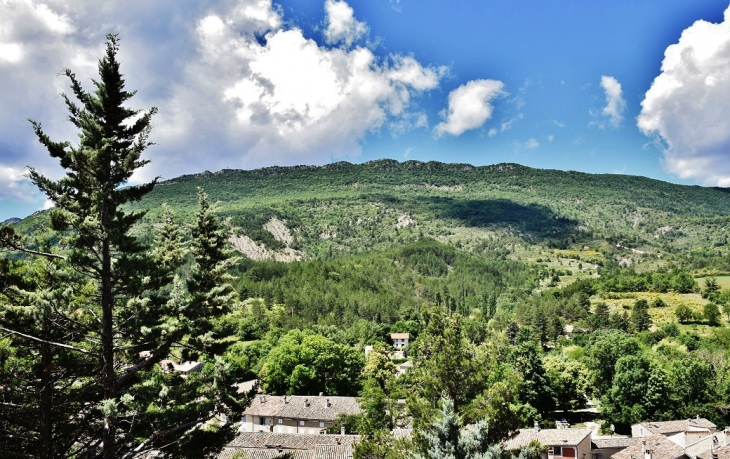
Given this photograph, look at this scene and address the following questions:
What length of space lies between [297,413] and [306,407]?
4.69 ft

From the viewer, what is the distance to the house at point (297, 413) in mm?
46719

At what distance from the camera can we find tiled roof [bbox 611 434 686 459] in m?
30.1

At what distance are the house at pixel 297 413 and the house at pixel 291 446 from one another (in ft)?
29.1

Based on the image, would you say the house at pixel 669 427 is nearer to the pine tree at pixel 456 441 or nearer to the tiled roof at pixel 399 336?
the pine tree at pixel 456 441

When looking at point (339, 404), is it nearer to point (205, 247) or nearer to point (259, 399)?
point (259, 399)

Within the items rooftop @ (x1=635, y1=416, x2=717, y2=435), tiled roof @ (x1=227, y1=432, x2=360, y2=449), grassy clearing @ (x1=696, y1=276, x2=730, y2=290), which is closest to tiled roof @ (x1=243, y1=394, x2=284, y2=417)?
tiled roof @ (x1=227, y1=432, x2=360, y2=449)

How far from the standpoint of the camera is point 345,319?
116 m

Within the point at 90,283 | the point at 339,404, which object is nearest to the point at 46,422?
the point at 90,283

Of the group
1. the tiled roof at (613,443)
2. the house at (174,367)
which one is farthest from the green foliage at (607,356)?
the house at (174,367)

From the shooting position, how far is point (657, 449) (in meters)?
31.5

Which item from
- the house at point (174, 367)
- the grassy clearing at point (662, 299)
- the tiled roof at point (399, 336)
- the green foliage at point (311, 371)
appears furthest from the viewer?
the tiled roof at point (399, 336)

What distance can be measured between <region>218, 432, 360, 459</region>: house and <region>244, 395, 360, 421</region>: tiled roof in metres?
9.00

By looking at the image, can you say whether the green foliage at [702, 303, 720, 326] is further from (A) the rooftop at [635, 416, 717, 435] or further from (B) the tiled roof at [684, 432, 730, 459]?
(B) the tiled roof at [684, 432, 730, 459]

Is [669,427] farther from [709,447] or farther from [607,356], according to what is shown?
[607,356]
